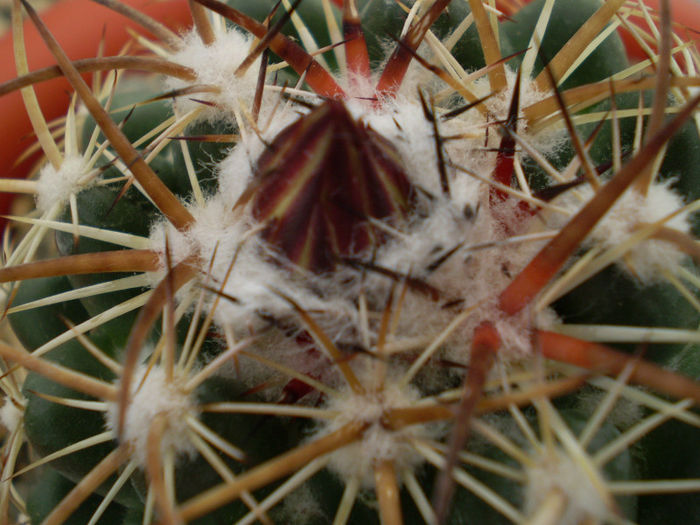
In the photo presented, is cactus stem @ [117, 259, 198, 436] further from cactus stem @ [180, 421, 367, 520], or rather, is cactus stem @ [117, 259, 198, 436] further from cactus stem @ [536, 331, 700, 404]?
cactus stem @ [536, 331, 700, 404]

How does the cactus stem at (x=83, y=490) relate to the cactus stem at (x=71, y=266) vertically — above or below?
below

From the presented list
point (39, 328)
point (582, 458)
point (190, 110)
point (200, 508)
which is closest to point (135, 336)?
point (200, 508)

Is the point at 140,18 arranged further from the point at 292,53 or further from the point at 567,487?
the point at 567,487

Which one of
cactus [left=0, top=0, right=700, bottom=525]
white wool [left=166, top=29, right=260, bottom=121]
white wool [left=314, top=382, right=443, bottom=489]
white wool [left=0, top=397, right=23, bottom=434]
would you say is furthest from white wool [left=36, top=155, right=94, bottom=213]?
white wool [left=314, top=382, right=443, bottom=489]

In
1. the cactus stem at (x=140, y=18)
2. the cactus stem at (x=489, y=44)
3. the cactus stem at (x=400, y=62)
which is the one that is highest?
the cactus stem at (x=140, y=18)

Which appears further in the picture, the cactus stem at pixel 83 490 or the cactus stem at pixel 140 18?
the cactus stem at pixel 140 18

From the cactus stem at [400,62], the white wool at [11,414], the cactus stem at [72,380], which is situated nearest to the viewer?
the cactus stem at [72,380]

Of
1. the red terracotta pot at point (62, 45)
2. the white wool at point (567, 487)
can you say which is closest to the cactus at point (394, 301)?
the white wool at point (567, 487)

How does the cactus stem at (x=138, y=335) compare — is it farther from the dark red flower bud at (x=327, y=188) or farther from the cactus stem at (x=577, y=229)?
the cactus stem at (x=577, y=229)
